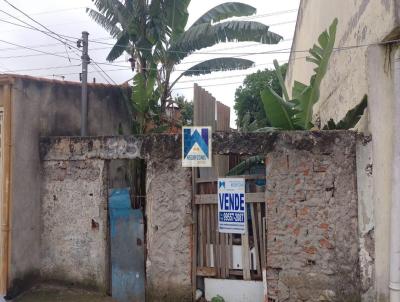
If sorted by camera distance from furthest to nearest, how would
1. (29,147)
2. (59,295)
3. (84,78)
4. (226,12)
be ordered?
1. (226,12)
2. (84,78)
3. (29,147)
4. (59,295)

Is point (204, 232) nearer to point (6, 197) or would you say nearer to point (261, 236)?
point (261, 236)

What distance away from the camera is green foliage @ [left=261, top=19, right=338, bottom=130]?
5.83 m

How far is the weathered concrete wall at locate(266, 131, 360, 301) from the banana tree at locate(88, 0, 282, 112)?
3202mm

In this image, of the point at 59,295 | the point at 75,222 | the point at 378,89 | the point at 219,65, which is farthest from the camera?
the point at 219,65

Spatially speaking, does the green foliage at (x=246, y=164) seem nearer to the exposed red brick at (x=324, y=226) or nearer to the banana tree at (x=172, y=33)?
the exposed red brick at (x=324, y=226)

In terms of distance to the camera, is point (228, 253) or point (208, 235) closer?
point (228, 253)

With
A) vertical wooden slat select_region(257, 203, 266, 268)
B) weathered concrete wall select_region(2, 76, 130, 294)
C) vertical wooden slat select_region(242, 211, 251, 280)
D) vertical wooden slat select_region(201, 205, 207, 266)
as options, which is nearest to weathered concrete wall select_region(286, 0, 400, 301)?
vertical wooden slat select_region(257, 203, 266, 268)

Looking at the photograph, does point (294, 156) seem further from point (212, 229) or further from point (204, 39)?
point (204, 39)

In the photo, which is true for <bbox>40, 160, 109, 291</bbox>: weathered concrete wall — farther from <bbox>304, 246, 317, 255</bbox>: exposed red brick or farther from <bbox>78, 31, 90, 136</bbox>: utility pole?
<bbox>304, 246, 317, 255</bbox>: exposed red brick

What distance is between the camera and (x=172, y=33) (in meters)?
8.43

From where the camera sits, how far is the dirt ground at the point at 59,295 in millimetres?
6523

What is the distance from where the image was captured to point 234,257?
599 cm

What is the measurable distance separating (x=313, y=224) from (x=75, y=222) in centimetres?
374

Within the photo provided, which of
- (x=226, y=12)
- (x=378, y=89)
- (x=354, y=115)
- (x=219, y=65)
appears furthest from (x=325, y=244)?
(x=226, y=12)
